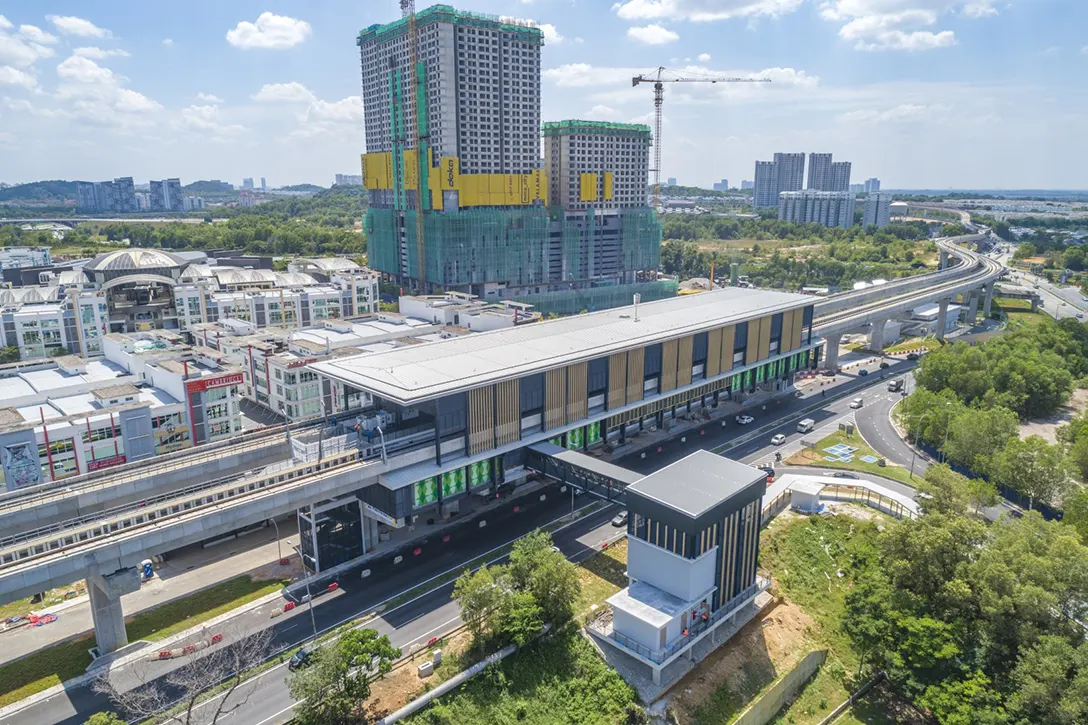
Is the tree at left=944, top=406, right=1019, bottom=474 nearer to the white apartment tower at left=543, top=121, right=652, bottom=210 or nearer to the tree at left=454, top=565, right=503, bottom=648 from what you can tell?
the tree at left=454, top=565, right=503, bottom=648

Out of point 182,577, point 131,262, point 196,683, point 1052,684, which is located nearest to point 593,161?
point 131,262

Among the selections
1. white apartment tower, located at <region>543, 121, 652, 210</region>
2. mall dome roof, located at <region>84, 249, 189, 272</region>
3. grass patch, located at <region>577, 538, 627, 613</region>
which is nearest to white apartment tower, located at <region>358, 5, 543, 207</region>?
white apartment tower, located at <region>543, 121, 652, 210</region>

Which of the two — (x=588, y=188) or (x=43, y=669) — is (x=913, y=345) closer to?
(x=588, y=188)

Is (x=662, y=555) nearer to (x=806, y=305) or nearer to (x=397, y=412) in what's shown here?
(x=397, y=412)

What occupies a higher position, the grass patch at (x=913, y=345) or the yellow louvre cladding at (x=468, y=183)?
the yellow louvre cladding at (x=468, y=183)

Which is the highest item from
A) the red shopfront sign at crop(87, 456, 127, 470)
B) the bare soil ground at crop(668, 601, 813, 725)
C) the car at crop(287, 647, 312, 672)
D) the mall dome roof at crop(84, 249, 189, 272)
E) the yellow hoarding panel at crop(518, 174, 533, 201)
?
the yellow hoarding panel at crop(518, 174, 533, 201)

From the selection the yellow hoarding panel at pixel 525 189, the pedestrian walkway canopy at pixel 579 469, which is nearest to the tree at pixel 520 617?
the pedestrian walkway canopy at pixel 579 469

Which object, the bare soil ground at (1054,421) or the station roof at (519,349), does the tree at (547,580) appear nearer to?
the station roof at (519,349)
